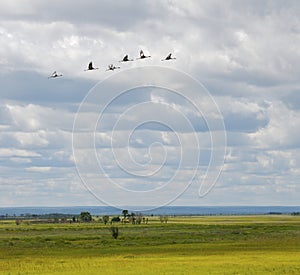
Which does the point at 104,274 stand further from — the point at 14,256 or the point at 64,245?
the point at 64,245

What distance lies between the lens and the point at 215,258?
7600 centimetres

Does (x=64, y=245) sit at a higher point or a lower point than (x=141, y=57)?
lower

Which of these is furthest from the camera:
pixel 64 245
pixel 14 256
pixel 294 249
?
pixel 64 245

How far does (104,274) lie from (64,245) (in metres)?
51.5

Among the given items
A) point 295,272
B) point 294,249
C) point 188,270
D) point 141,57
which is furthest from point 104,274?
point 294,249

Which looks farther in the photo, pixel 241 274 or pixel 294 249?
pixel 294 249

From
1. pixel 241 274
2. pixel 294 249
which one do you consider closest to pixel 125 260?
pixel 241 274

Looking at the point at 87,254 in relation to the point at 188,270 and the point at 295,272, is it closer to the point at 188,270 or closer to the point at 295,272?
the point at 188,270

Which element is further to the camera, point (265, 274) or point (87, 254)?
point (87, 254)

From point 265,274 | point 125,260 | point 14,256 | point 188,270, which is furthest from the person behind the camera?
point 14,256

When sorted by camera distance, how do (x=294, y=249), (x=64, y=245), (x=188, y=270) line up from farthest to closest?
(x=64, y=245), (x=294, y=249), (x=188, y=270)

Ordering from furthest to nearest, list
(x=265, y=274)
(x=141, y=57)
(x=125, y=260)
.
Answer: (x=125, y=260) → (x=265, y=274) → (x=141, y=57)

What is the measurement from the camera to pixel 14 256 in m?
85.2

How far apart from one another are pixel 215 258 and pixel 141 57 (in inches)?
1359
